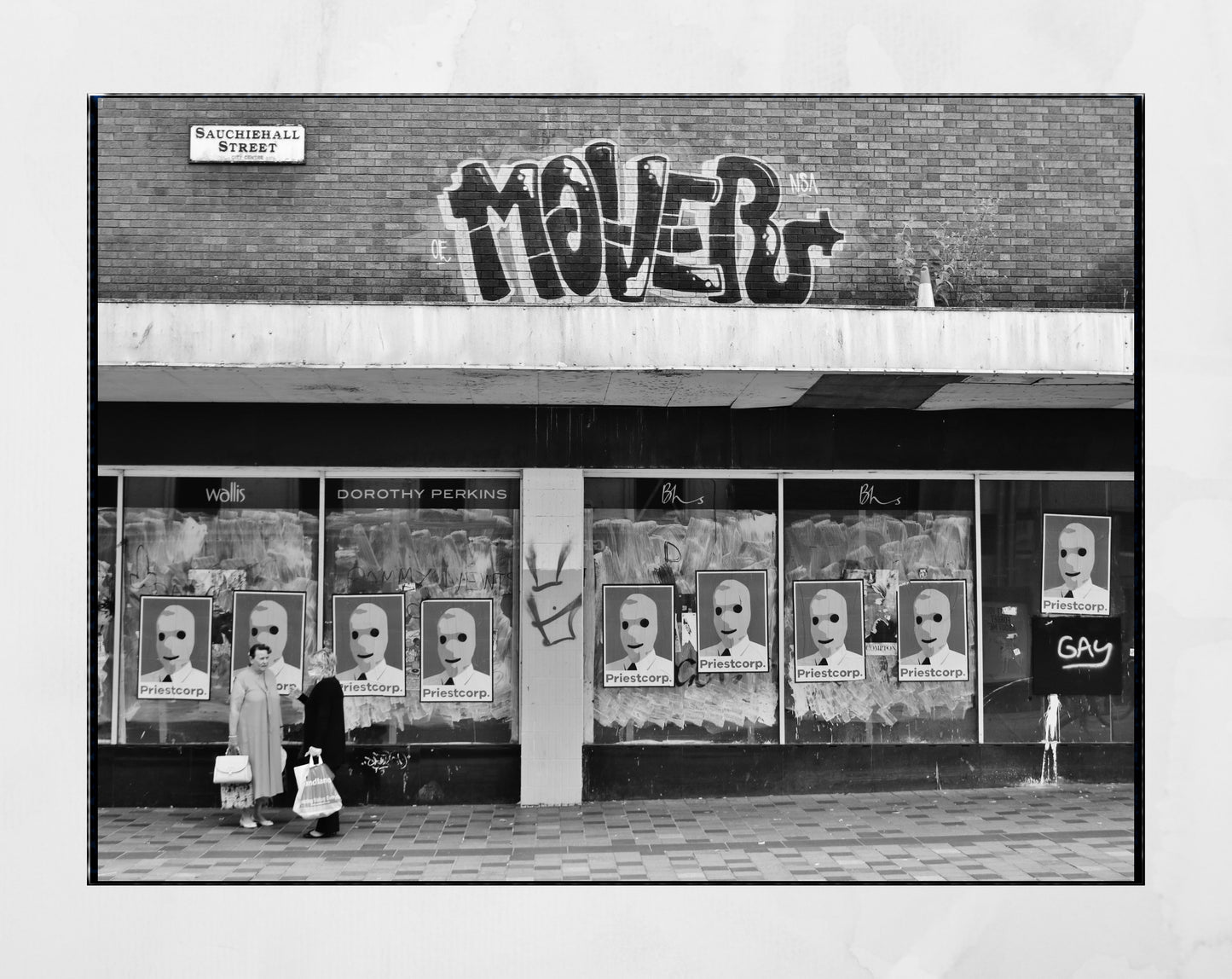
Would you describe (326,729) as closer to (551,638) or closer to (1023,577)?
(551,638)

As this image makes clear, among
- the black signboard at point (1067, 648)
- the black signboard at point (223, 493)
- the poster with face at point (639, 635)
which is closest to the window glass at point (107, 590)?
the black signboard at point (223, 493)

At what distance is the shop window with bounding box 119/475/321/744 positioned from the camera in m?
9.48

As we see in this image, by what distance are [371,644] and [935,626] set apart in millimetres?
5004

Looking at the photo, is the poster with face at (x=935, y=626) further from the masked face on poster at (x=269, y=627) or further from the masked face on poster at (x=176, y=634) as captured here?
the masked face on poster at (x=176, y=634)

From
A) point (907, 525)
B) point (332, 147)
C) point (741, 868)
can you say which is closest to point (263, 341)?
point (332, 147)

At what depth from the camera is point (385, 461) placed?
9.60 m

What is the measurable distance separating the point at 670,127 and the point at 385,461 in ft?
12.5

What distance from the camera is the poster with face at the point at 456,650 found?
31.6 feet

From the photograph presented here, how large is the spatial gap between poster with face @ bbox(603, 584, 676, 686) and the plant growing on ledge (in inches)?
140

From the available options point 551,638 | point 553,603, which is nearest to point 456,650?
point 551,638

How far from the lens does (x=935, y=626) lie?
991 cm

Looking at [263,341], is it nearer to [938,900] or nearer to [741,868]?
[741,868]

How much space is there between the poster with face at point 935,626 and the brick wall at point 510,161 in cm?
259

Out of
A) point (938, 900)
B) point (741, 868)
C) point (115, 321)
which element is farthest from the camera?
point (115, 321)
